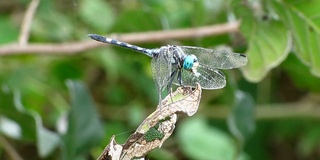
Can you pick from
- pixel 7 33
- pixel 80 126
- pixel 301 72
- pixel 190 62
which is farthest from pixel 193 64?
pixel 7 33

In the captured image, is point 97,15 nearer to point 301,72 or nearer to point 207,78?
point 301,72

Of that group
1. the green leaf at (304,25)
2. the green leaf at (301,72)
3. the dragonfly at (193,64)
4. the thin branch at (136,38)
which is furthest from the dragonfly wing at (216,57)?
the green leaf at (301,72)

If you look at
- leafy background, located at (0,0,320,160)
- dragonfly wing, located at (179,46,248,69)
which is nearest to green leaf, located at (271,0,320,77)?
leafy background, located at (0,0,320,160)

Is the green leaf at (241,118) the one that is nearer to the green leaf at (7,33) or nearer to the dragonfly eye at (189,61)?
the dragonfly eye at (189,61)

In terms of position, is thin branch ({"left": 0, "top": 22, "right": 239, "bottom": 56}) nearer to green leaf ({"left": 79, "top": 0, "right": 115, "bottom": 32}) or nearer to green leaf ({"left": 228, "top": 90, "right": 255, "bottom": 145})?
green leaf ({"left": 228, "top": 90, "right": 255, "bottom": 145})

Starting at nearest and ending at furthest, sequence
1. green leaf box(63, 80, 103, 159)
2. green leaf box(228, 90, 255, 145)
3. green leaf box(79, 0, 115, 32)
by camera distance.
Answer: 1. green leaf box(63, 80, 103, 159)
2. green leaf box(228, 90, 255, 145)
3. green leaf box(79, 0, 115, 32)

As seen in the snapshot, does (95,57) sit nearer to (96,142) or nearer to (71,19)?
(71,19)

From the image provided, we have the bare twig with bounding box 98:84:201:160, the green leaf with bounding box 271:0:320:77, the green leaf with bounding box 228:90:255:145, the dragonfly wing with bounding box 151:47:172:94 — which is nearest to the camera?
the bare twig with bounding box 98:84:201:160
